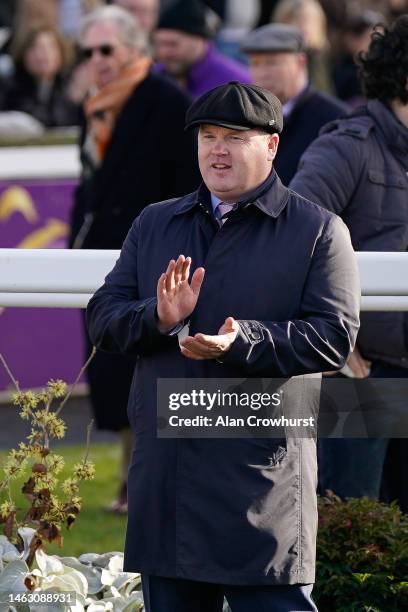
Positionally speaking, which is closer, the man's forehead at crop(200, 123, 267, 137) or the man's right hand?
the man's right hand

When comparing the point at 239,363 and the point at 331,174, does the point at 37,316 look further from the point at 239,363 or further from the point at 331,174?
the point at 239,363

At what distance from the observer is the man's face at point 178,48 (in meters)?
7.66

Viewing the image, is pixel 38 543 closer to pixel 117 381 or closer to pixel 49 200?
pixel 117 381

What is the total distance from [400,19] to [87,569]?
186 centimetres

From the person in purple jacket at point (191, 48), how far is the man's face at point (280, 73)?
1.05 metres

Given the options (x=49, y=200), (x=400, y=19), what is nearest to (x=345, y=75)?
(x=49, y=200)

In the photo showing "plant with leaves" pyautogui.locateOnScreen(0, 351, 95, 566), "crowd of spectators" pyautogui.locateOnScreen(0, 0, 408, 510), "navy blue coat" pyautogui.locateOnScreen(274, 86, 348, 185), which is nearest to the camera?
"plant with leaves" pyautogui.locateOnScreen(0, 351, 95, 566)

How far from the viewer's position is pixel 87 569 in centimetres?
412

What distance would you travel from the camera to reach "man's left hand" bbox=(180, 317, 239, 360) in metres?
3.24

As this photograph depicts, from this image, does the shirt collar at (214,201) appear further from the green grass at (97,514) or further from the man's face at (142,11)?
the man's face at (142,11)

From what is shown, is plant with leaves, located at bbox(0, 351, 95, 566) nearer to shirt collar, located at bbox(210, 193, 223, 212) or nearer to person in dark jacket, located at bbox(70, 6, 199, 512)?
shirt collar, located at bbox(210, 193, 223, 212)

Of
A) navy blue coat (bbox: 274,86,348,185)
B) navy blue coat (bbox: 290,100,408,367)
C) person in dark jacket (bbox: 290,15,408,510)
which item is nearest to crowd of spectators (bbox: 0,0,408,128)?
navy blue coat (bbox: 274,86,348,185)

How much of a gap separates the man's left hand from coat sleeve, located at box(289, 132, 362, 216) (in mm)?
1197

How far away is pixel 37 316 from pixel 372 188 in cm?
464
